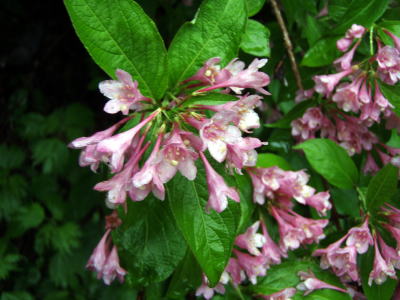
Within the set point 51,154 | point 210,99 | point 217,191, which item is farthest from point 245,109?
point 51,154

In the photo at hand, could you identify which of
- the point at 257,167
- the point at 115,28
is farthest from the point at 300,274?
the point at 115,28

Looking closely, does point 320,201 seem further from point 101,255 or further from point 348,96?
point 101,255

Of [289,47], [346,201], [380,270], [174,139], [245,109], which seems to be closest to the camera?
[174,139]

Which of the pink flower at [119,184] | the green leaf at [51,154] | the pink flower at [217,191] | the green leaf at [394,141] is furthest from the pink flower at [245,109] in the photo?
the green leaf at [51,154]

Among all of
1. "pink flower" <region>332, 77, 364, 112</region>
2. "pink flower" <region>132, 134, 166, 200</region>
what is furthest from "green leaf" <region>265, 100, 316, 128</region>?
"pink flower" <region>132, 134, 166, 200</region>

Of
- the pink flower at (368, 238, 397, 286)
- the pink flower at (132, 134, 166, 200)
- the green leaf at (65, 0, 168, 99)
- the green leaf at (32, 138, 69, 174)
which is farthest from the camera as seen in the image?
the green leaf at (32, 138, 69, 174)

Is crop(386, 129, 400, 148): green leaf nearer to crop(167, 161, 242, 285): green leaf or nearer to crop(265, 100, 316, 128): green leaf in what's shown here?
crop(265, 100, 316, 128): green leaf
